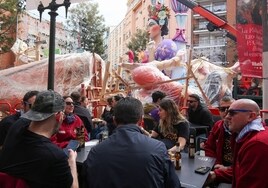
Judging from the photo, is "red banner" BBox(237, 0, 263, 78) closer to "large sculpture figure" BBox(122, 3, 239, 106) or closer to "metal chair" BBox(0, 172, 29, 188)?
"metal chair" BBox(0, 172, 29, 188)

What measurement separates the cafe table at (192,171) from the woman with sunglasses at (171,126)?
19.3 inches

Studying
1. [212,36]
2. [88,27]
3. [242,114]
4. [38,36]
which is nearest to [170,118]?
[242,114]

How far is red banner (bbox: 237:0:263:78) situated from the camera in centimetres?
410

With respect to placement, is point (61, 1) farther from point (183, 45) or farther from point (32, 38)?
point (32, 38)

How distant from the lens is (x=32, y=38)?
3328 centimetres

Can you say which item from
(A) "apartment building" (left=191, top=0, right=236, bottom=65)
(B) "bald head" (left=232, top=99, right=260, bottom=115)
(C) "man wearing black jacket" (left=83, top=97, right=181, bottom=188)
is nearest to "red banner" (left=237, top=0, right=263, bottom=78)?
(B) "bald head" (left=232, top=99, right=260, bottom=115)

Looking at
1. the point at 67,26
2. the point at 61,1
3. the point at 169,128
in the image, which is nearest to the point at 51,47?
the point at 61,1

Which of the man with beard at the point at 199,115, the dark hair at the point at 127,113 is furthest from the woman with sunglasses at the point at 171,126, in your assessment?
the dark hair at the point at 127,113

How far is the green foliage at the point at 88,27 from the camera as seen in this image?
26.4m

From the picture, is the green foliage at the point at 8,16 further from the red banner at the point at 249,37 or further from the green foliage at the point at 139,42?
the green foliage at the point at 139,42

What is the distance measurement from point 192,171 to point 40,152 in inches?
68.3

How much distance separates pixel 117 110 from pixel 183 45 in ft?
63.6

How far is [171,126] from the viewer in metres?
4.48

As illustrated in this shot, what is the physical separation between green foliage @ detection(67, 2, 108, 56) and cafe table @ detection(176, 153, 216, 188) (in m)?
22.8
